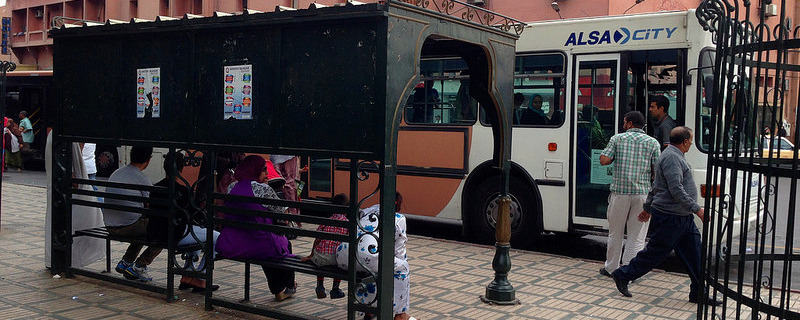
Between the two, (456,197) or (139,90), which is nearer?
(139,90)

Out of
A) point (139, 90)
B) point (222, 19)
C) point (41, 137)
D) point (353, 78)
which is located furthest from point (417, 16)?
point (41, 137)

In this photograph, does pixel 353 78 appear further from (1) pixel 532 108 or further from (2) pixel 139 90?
(1) pixel 532 108

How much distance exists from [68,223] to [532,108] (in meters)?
5.67

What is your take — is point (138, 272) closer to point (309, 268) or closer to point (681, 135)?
point (309, 268)

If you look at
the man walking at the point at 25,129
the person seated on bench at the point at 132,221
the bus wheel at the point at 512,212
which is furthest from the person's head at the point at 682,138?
the man walking at the point at 25,129

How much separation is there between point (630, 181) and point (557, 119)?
2087 millimetres

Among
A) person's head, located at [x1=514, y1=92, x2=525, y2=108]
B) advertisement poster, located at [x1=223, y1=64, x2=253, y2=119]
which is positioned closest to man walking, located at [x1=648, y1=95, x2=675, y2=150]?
person's head, located at [x1=514, y1=92, x2=525, y2=108]

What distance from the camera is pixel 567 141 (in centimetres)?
955

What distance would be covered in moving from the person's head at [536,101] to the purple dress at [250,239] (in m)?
4.75

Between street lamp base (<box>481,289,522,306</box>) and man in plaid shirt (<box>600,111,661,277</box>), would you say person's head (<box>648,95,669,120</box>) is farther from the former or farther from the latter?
street lamp base (<box>481,289,522,306</box>)

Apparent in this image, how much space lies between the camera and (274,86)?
18.7 ft

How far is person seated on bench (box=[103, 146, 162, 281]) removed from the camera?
6891mm

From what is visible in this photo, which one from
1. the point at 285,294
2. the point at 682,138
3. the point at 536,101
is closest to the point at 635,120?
the point at 682,138

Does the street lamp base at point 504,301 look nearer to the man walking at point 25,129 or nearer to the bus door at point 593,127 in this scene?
the bus door at point 593,127
